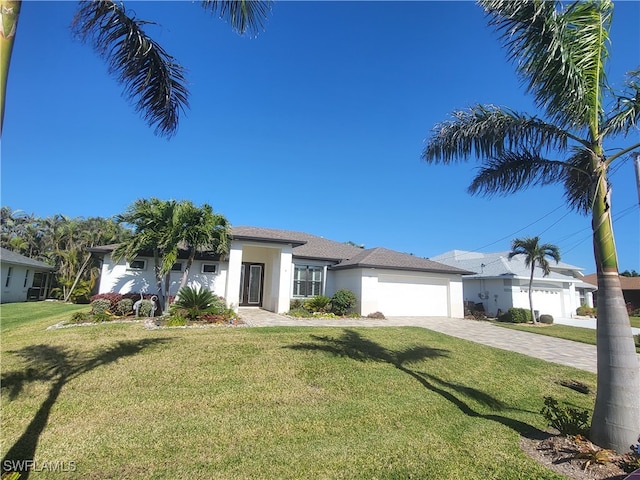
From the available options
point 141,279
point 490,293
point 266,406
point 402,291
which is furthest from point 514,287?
point 141,279

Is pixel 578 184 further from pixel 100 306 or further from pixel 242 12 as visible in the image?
pixel 100 306

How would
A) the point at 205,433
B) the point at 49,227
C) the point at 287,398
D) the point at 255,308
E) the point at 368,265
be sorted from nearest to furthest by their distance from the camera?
the point at 205,433
the point at 287,398
the point at 368,265
the point at 255,308
the point at 49,227

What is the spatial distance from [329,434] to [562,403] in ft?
16.9

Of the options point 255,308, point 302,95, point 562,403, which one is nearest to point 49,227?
point 255,308

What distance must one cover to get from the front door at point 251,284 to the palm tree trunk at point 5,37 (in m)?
18.8

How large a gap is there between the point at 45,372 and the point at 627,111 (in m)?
11.7

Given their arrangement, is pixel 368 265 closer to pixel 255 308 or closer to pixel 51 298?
pixel 255 308

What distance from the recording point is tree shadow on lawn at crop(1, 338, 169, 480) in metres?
3.95

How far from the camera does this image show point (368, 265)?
59.6 ft

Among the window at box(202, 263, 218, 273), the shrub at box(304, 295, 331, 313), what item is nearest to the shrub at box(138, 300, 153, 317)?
the window at box(202, 263, 218, 273)

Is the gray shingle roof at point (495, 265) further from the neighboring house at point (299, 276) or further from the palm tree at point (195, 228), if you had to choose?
the palm tree at point (195, 228)

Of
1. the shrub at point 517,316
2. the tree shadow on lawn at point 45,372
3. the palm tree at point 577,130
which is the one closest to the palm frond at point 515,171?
the palm tree at point 577,130

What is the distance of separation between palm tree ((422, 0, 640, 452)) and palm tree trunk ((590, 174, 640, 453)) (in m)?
0.01

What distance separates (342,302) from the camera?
1766cm
